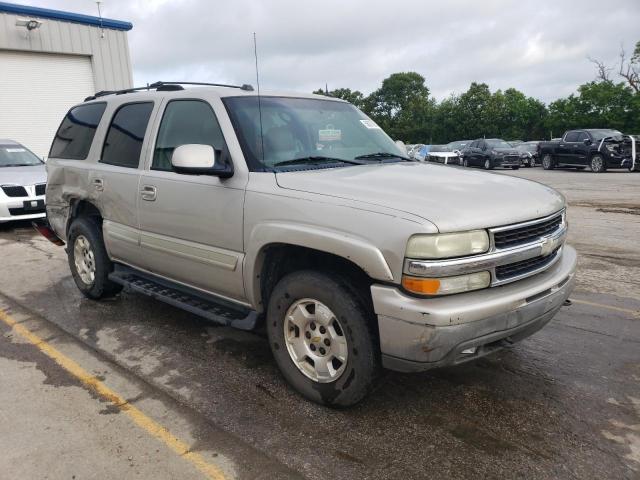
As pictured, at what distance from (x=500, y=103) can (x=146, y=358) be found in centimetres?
4935

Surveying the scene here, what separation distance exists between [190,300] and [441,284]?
2009mm

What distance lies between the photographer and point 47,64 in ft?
56.4

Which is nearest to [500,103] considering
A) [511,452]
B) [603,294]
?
[603,294]

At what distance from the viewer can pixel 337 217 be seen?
9.20 feet

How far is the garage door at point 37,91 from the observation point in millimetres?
16438

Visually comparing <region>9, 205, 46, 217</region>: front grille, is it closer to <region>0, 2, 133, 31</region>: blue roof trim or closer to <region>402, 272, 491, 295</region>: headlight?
<region>402, 272, 491, 295</region>: headlight

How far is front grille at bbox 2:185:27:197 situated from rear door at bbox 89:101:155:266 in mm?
5460

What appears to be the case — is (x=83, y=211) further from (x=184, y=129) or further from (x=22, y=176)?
(x=22, y=176)

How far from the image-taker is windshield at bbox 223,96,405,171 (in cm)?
347

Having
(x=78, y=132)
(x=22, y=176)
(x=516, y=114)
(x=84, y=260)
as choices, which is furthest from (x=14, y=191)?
(x=516, y=114)

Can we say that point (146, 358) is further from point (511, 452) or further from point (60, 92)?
point (60, 92)

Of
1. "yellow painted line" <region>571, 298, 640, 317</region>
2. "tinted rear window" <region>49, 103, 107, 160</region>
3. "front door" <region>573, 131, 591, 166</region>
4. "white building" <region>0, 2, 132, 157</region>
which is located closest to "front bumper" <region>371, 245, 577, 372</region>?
"yellow painted line" <region>571, 298, 640, 317</region>

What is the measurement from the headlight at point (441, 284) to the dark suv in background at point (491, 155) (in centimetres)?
2333

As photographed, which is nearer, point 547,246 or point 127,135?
point 547,246
